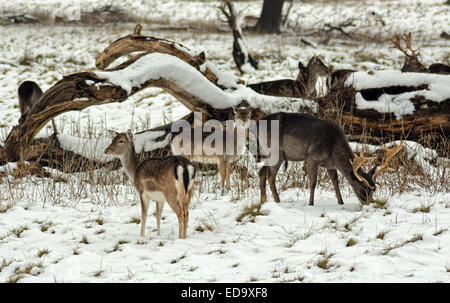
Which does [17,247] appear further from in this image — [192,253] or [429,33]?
[429,33]

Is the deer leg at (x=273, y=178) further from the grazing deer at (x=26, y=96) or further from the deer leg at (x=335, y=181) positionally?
the grazing deer at (x=26, y=96)

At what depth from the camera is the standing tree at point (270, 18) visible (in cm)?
2375

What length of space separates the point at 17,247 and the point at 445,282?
4.18 metres

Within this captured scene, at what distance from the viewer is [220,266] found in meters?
4.82

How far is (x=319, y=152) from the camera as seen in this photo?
6574mm

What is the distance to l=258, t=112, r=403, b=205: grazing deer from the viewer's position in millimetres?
6457

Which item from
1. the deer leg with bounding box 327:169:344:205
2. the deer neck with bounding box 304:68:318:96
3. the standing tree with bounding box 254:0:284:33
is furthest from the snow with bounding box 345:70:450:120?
the standing tree with bounding box 254:0:284:33

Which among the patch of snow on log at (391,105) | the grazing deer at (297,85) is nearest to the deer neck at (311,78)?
the grazing deer at (297,85)

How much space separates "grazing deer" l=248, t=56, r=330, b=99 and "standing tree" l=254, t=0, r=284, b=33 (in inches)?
431

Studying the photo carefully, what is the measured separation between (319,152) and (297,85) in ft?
18.7

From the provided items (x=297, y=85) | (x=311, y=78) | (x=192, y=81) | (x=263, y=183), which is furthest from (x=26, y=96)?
(x=263, y=183)

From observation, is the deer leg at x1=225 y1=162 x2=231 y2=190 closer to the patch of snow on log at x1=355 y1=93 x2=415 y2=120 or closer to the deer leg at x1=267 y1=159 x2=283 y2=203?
the deer leg at x1=267 y1=159 x2=283 y2=203

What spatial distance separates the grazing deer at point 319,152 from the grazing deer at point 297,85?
148 inches
